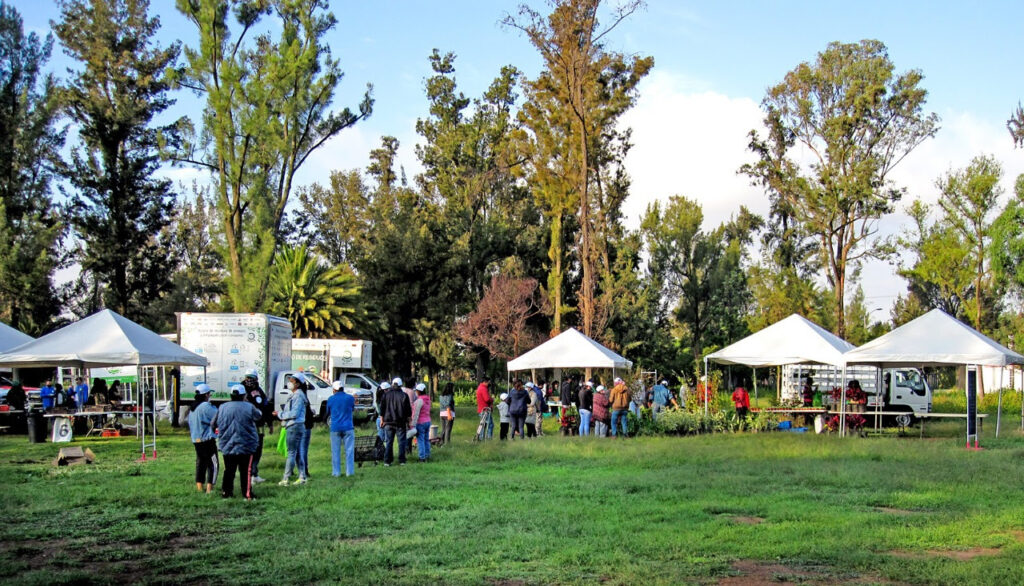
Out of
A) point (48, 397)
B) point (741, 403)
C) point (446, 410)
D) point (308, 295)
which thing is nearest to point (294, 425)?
point (446, 410)

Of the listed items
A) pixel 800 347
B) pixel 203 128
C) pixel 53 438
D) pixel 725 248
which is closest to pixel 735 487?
pixel 800 347

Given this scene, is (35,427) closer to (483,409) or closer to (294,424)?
(483,409)

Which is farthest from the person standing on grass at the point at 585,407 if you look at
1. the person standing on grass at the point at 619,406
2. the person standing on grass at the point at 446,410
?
the person standing on grass at the point at 446,410

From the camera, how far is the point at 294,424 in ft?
46.0

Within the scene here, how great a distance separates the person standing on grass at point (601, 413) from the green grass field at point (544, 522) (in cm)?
474

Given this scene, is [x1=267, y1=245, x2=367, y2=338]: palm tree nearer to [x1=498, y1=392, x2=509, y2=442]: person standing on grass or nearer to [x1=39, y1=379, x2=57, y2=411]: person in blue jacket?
[x1=39, y1=379, x2=57, y2=411]: person in blue jacket

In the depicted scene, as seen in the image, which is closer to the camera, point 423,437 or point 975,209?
point 423,437

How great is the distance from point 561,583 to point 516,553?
1.16 metres

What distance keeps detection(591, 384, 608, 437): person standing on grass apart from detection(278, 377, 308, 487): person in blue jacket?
9696 mm

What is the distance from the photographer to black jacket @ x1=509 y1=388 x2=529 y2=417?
22000mm

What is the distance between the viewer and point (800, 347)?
77.5ft

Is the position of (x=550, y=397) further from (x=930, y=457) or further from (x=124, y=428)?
(x=930, y=457)

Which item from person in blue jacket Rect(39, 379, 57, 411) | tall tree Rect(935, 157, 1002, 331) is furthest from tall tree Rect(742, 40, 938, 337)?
person in blue jacket Rect(39, 379, 57, 411)

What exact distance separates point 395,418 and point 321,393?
1256 cm
